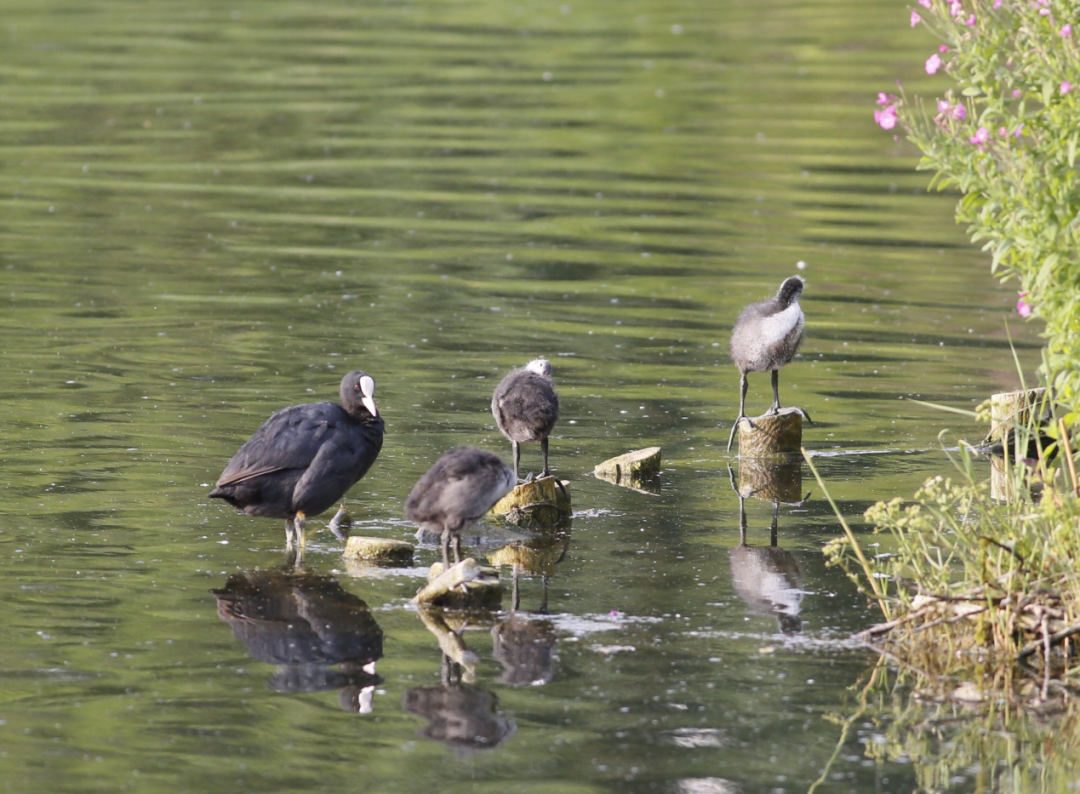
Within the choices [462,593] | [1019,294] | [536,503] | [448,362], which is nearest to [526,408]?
[536,503]

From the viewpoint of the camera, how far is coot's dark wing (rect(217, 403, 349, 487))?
8461mm

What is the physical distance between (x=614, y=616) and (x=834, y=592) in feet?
3.85

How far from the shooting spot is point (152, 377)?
12609 millimetres

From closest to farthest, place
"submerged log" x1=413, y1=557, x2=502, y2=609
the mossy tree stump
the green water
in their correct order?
1. the green water
2. "submerged log" x1=413, y1=557, x2=502, y2=609
3. the mossy tree stump

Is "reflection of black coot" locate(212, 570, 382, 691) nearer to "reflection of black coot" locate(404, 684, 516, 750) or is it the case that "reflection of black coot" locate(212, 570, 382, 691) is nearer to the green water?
the green water

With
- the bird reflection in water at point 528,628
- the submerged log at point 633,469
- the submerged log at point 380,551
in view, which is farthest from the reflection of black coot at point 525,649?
the submerged log at point 633,469

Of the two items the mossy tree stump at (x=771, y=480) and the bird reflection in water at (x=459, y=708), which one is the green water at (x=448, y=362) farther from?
the mossy tree stump at (x=771, y=480)

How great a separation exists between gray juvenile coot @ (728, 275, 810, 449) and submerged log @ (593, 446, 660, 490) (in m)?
0.80

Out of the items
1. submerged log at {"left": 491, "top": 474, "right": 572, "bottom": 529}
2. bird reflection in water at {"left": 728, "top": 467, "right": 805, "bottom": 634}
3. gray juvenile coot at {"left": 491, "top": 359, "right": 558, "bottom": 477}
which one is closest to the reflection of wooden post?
bird reflection in water at {"left": 728, "top": 467, "right": 805, "bottom": 634}

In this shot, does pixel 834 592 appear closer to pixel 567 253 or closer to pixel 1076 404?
pixel 1076 404

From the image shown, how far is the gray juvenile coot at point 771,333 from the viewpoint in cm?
1086

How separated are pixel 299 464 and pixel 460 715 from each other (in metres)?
2.37

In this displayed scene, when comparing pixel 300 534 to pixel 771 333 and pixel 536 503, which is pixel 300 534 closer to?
pixel 536 503

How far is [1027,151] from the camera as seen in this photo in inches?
279
